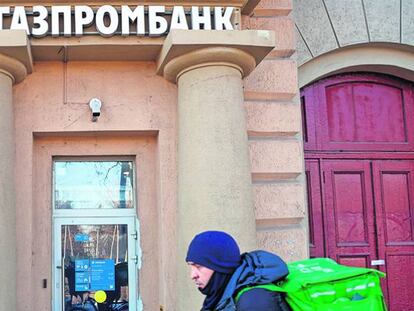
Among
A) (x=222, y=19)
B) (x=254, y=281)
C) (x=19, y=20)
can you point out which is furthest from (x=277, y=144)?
(x=254, y=281)

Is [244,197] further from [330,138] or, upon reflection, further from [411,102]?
[411,102]

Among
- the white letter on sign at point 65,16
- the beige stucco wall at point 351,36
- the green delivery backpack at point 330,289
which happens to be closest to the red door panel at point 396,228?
the beige stucco wall at point 351,36

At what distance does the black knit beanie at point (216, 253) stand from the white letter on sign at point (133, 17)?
10.3 ft

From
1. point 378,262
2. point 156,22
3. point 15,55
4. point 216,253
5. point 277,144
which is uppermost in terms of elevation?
point 156,22

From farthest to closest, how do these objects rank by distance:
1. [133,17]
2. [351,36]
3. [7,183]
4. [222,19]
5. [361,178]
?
[361,178] → [351,36] → [222,19] → [133,17] → [7,183]

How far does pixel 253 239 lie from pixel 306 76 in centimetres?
231

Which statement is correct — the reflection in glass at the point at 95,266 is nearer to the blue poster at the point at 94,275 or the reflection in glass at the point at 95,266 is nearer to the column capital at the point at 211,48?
the blue poster at the point at 94,275

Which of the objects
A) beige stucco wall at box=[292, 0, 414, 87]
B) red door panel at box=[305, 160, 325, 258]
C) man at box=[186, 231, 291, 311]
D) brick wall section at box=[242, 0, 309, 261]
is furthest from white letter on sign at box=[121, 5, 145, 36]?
man at box=[186, 231, 291, 311]

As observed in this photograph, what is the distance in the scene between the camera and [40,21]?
5781 millimetres

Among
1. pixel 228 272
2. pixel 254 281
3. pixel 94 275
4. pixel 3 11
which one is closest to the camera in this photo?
pixel 254 281

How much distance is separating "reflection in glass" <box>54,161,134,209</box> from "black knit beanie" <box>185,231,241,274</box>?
A: 129 inches

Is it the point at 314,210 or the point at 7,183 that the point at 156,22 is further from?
the point at 314,210

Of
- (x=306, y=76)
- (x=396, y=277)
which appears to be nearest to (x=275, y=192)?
(x=306, y=76)

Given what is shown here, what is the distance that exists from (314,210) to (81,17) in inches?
129
